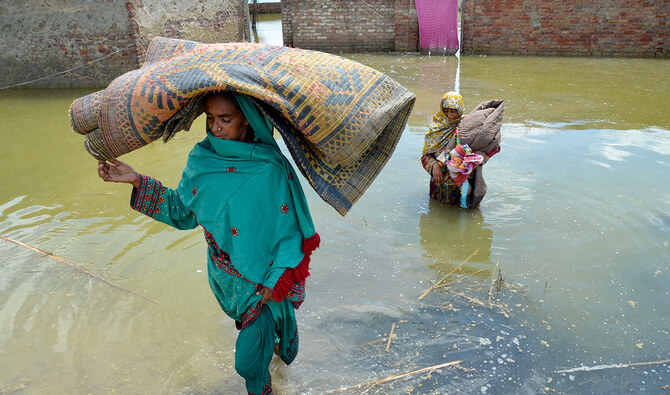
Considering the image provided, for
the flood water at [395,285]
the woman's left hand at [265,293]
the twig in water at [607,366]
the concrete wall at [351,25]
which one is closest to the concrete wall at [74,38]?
the flood water at [395,285]

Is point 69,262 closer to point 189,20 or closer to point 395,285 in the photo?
point 395,285

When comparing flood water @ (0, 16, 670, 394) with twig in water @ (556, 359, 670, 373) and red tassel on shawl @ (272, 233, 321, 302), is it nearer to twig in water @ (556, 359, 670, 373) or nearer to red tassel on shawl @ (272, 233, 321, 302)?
twig in water @ (556, 359, 670, 373)

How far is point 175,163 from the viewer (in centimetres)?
574

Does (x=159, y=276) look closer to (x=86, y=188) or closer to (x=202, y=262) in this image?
(x=202, y=262)

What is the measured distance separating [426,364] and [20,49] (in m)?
9.14

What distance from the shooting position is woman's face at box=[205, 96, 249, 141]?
2.05 metres

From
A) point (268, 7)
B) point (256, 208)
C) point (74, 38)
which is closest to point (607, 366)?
point (256, 208)

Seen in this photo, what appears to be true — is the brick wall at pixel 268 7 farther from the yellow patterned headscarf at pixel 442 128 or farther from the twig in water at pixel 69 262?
the twig in water at pixel 69 262

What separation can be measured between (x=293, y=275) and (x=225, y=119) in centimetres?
71

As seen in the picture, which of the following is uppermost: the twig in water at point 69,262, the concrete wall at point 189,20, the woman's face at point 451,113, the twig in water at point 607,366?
the concrete wall at point 189,20

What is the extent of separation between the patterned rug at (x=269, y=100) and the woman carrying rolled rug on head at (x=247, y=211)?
0.12m

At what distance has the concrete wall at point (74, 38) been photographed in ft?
28.2

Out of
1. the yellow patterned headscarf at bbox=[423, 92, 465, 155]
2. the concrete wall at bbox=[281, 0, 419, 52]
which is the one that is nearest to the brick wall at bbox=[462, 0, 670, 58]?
the concrete wall at bbox=[281, 0, 419, 52]

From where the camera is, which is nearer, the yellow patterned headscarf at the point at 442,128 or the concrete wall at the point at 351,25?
the yellow patterned headscarf at the point at 442,128
